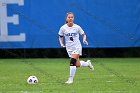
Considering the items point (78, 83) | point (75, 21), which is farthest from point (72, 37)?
point (75, 21)

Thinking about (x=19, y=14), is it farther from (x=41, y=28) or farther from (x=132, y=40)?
(x=132, y=40)

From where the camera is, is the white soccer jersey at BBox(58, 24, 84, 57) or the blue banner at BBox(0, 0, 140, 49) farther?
the blue banner at BBox(0, 0, 140, 49)

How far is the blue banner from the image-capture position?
21.6 m

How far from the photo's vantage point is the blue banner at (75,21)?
70.9 ft

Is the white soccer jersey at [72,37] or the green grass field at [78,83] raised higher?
the white soccer jersey at [72,37]

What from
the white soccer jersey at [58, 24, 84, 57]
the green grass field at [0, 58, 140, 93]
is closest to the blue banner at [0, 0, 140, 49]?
the green grass field at [0, 58, 140, 93]

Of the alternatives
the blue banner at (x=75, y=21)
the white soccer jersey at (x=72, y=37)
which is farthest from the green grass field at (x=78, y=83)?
the blue banner at (x=75, y=21)

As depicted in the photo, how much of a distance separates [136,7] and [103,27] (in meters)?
1.70

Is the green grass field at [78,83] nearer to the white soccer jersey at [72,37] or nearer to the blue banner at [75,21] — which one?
the white soccer jersey at [72,37]

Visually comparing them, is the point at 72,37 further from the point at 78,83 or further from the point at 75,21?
the point at 75,21

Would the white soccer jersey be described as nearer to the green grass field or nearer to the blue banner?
the green grass field

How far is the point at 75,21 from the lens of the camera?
21.6m

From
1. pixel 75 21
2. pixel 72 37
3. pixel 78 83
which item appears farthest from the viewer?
pixel 75 21

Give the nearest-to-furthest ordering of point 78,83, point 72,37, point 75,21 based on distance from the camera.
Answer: point 78,83 < point 72,37 < point 75,21
